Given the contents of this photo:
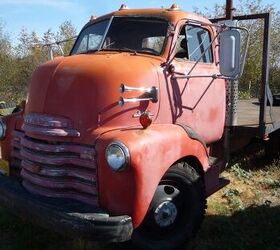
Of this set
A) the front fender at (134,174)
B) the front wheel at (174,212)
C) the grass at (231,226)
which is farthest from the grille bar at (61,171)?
the grass at (231,226)

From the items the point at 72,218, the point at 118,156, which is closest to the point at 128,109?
the point at 118,156

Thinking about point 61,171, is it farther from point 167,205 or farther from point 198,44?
point 198,44

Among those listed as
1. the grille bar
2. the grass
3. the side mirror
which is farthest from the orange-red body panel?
the grass

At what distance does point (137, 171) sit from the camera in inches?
147

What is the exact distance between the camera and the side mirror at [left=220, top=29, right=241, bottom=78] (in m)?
4.47

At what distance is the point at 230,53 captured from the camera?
450 centimetres

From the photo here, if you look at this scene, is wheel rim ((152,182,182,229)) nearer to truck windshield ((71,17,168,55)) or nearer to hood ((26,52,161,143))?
hood ((26,52,161,143))

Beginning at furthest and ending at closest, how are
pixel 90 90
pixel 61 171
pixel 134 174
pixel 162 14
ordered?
1. pixel 162 14
2. pixel 90 90
3. pixel 61 171
4. pixel 134 174

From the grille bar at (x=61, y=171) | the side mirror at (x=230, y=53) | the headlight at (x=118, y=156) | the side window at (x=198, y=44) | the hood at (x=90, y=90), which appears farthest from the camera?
the side window at (x=198, y=44)

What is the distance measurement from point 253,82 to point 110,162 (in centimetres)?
1358

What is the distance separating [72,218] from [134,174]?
59cm

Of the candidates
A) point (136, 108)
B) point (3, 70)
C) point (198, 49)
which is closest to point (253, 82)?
point (3, 70)

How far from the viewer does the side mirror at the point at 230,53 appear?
14.7 ft

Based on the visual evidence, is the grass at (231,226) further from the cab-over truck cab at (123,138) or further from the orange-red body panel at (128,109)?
the orange-red body panel at (128,109)
